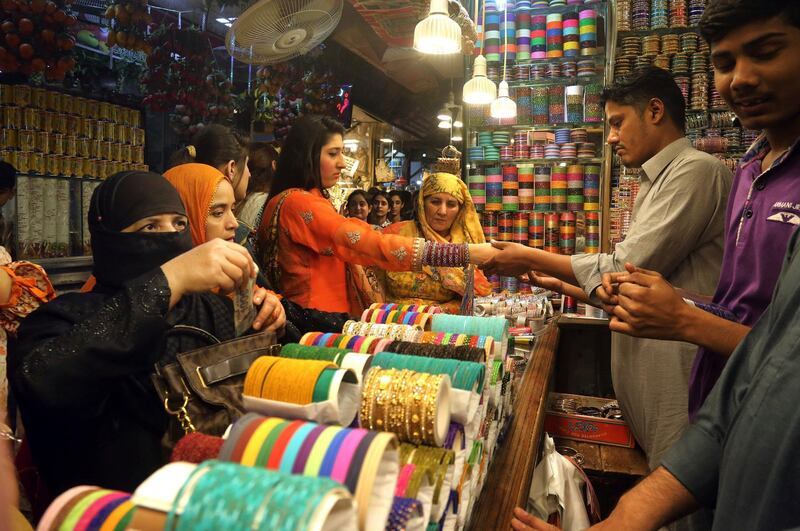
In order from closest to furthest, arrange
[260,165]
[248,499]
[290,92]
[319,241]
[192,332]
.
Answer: [248,499] → [192,332] → [319,241] → [260,165] → [290,92]

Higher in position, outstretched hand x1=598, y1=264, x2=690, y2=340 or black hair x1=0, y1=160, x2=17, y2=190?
black hair x1=0, y1=160, x2=17, y2=190

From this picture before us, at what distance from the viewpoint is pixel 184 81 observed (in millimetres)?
3168

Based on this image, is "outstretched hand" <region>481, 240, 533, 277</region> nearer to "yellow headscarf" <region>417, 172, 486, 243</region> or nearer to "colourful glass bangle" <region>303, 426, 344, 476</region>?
"yellow headscarf" <region>417, 172, 486, 243</region>

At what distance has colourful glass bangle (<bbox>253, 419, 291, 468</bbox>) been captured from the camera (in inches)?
23.1

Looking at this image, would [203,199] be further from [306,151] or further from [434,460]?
[434,460]

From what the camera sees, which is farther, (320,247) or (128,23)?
(128,23)

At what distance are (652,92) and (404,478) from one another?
2.08 meters

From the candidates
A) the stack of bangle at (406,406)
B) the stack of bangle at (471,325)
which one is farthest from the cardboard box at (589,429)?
the stack of bangle at (406,406)

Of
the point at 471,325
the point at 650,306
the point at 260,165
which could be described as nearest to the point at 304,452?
the point at 471,325

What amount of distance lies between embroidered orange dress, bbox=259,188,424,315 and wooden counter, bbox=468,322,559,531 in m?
0.69

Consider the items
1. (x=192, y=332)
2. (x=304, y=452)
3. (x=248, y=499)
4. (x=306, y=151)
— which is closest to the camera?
(x=248, y=499)

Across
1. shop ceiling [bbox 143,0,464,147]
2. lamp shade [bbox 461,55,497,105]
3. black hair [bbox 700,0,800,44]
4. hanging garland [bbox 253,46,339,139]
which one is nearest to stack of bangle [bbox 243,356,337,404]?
black hair [bbox 700,0,800,44]

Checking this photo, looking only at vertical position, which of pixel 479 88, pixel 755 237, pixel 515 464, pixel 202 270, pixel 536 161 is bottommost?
pixel 515 464

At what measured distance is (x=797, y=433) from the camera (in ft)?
2.55
